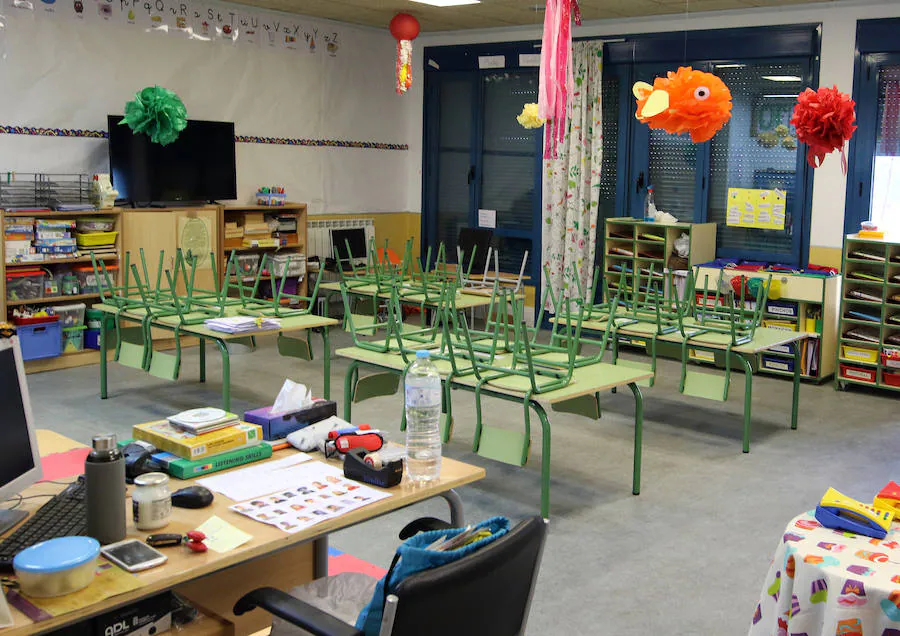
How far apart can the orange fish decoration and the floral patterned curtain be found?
392 centimetres

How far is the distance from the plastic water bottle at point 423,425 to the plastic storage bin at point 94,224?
5.27 metres

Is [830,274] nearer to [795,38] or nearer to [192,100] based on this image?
[795,38]

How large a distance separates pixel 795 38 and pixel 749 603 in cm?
585

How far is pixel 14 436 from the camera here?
236cm

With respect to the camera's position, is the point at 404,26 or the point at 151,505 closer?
the point at 151,505

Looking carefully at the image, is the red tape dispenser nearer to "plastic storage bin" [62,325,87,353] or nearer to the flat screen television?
"plastic storage bin" [62,325,87,353]

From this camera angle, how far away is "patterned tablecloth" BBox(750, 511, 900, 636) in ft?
8.21

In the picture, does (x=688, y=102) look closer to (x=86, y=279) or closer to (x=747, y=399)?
(x=747, y=399)

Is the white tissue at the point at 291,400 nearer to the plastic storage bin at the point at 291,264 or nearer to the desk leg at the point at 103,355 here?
the desk leg at the point at 103,355

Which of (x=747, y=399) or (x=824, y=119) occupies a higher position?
(x=824, y=119)

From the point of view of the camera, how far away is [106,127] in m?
8.23

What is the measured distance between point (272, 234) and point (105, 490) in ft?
23.9

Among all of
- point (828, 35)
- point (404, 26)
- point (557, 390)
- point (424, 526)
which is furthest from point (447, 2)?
point (424, 526)

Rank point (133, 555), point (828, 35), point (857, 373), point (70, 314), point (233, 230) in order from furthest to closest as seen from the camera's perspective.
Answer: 1. point (233, 230)
2. point (828, 35)
3. point (70, 314)
4. point (857, 373)
5. point (133, 555)
